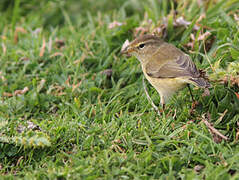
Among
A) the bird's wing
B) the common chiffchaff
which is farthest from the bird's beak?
the bird's wing

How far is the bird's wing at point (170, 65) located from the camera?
4.36 meters

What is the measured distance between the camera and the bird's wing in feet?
14.3

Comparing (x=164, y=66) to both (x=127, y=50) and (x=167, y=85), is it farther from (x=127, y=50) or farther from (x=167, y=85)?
(x=127, y=50)

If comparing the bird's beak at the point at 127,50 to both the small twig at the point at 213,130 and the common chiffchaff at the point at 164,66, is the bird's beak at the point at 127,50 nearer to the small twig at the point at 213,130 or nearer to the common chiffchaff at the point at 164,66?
the common chiffchaff at the point at 164,66

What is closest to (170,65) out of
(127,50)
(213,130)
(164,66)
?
(164,66)

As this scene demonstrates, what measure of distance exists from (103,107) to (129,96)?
40cm

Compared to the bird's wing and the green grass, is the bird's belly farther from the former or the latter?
the green grass

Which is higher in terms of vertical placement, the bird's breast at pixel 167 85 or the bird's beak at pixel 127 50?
the bird's beak at pixel 127 50

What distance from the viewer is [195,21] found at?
560cm

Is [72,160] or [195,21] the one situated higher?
[195,21]

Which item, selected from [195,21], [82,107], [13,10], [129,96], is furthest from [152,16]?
[13,10]

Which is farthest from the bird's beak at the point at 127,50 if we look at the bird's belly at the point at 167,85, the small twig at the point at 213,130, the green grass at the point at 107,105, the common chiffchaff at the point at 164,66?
the small twig at the point at 213,130

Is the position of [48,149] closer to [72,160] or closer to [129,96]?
[72,160]

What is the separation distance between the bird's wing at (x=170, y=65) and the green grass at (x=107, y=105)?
0.89ft
